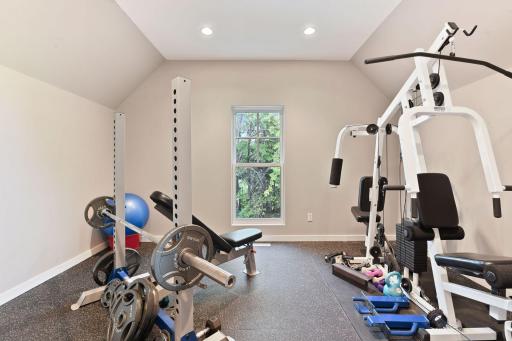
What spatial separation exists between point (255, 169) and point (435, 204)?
2.41m

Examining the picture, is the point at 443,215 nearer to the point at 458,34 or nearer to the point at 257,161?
the point at 458,34

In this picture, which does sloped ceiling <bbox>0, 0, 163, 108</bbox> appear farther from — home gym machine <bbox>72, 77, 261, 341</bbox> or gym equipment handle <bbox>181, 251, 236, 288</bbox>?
gym equipment handle <bbox>181, 251, 236, 288</bbox>

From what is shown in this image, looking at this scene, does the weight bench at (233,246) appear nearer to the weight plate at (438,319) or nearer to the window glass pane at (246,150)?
the weight plate at (438,319)

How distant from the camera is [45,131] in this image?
7.99 ft

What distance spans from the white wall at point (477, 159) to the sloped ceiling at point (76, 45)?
11.4ft

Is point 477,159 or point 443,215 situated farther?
point 477,159

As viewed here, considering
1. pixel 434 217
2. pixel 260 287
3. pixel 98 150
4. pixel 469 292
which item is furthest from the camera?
pixel 98 150

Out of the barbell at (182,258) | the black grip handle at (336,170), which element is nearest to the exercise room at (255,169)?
the barbell at (182,258)

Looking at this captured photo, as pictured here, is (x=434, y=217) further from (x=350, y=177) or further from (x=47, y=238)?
(x=47, y=238)

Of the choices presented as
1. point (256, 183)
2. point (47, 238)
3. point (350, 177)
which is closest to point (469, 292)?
point (350, 177)

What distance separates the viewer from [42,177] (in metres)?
2.40

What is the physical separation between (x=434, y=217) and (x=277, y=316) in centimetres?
131

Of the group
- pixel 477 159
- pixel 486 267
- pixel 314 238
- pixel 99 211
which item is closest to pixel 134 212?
pixel 99 211

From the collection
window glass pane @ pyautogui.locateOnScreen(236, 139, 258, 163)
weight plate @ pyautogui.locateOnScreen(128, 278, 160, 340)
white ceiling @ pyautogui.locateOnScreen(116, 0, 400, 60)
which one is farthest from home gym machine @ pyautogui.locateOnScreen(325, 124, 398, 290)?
weight plate @ pyautogui.locateOnScreen(128, 278, 160, 340)
